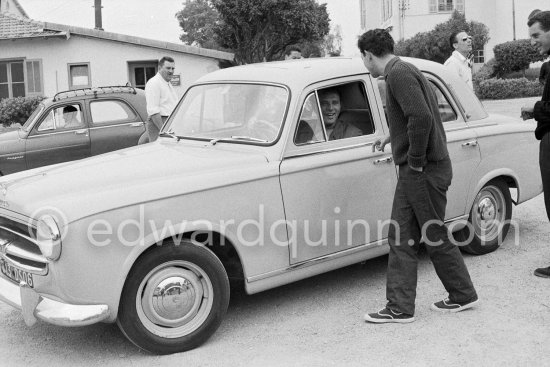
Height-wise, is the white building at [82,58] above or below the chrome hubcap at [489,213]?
above

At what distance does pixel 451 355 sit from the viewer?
4348 millimetres

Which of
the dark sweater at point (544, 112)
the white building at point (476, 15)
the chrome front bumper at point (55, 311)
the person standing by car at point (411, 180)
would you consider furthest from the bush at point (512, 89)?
the chrome front bumper at point (55, 311)

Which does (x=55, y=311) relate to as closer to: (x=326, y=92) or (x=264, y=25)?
(x=326, y=92)

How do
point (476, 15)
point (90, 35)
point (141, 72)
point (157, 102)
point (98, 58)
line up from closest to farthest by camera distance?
point (157, 102)
point (90, 35)
point (98, 58)
point (141, 72)
point (476, 15)

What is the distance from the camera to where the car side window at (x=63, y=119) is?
11.4 meters

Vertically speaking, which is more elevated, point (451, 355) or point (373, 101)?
point (373, 101)

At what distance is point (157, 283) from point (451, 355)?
5.93ft

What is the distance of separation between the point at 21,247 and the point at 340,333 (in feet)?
6.91

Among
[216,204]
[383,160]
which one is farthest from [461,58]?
[216,204]

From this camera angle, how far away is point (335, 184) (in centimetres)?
520

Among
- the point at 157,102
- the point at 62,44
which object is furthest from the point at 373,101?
the point at 62,44

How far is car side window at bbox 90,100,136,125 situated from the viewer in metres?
11.5

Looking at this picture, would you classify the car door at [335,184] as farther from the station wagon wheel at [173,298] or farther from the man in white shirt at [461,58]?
the man in white shirt at [461,58]

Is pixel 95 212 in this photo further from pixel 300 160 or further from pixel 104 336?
pixel 300 160
